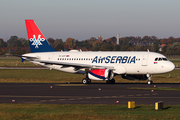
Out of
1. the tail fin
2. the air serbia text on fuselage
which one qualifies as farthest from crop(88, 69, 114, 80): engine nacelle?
the tail fin

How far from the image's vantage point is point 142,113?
19.1 m

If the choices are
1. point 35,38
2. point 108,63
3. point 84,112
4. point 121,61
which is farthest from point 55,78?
point 84,112

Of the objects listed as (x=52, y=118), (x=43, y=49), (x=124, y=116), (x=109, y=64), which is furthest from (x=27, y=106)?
(x=43, y=49)

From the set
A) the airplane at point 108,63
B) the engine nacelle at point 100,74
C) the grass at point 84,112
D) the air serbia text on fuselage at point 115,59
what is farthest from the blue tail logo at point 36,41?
the grass at point 84,112

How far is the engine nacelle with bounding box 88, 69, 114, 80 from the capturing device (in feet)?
140

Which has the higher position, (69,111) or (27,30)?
(27,30)

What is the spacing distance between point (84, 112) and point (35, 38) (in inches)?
1368

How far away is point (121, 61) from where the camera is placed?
44.9m

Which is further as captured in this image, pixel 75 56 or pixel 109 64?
pixel 75 56

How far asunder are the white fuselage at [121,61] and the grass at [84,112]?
847 inches

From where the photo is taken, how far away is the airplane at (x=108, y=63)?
4338 centimetres

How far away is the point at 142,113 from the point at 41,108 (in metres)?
6.94

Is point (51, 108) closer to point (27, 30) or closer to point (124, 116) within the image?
point (124, 116)

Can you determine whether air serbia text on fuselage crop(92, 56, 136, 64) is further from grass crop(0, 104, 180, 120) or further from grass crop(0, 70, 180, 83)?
grass crop(0, 104, 180, 120)
